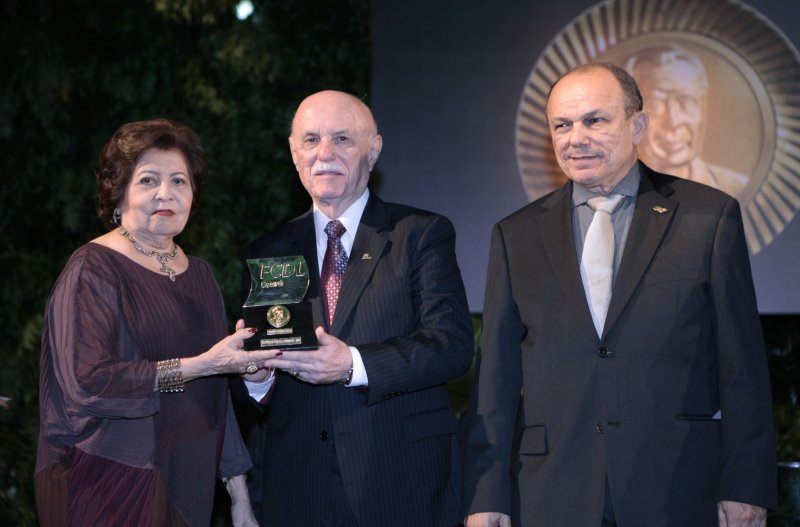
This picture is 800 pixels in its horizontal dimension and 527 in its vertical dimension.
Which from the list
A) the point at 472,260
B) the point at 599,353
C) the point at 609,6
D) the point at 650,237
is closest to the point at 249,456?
the point at 599,353

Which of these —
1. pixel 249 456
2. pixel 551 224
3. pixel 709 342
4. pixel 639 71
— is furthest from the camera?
pixel 639 71

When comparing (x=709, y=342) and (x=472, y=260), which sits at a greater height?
(x=472, y=260)

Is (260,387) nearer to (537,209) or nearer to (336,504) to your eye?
(336,504)

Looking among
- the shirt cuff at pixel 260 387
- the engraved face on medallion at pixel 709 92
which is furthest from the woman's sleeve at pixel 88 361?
the engraved face on medallion at pixel 709 92

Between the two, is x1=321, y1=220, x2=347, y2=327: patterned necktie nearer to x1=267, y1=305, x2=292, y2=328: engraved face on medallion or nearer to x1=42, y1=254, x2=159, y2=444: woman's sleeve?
x1=267, y1=305, x2=292, y2=328: engraved face on medallion

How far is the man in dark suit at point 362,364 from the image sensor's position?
2.94 meters

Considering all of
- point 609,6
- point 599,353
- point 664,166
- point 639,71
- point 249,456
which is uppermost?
point 609,6

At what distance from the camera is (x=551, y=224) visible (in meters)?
3.09

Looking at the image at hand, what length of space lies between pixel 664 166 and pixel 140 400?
2975 mm

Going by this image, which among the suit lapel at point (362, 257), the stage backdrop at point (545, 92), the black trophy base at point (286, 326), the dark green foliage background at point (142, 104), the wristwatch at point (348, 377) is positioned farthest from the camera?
the dark green foliage background at point (142, 104)

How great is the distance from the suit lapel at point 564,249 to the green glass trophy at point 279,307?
2.28 ft

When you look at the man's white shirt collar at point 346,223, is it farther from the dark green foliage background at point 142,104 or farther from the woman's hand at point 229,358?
the dark green foliage background at point 142,104

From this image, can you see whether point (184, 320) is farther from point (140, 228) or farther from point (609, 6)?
point (609, 6)

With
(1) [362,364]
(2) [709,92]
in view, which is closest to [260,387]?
(1) [362,364]
